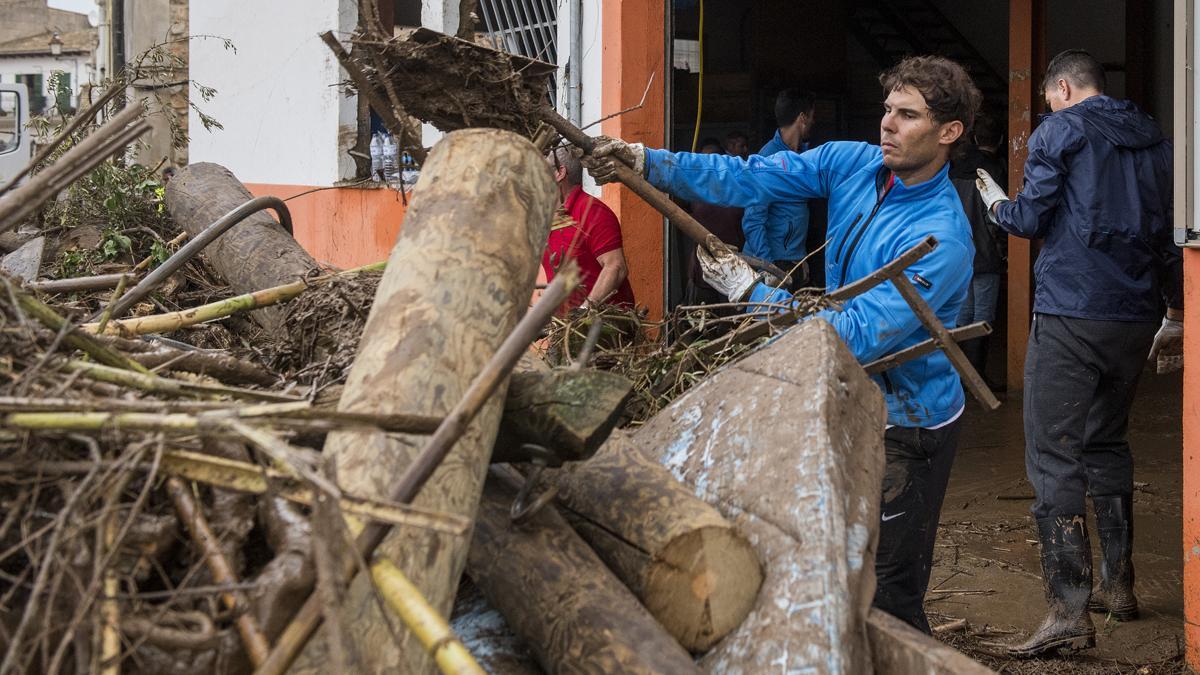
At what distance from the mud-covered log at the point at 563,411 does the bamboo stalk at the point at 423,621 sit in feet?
1.82

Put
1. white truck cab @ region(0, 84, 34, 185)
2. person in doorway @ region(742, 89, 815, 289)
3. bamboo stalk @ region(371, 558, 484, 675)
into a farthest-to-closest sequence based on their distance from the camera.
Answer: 1. white truck cab @ region(0, 84, 34, 185)
2. person in doorway @ region(742, 89, 815, 289)
3. bamboo stalk @ region(371, 558, 484, 675)

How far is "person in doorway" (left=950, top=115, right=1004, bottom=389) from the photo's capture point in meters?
7.32

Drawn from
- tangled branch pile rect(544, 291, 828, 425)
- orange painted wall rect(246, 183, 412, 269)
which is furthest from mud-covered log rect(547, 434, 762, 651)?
orange painted wall rect(246, 183, 412, 269)

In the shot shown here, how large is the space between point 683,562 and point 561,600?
0.23 metres

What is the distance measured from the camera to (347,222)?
30.2ft

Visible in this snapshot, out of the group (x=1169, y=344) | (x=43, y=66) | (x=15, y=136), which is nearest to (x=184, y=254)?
(x=1169, y=344)

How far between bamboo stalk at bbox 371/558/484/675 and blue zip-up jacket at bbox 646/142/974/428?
1.96 metres

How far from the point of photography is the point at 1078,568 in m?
4.52

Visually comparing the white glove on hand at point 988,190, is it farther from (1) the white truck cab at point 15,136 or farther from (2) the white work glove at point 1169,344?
(1) the white truck cab at point 15,136

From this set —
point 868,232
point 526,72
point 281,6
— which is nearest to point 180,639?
point 526,72

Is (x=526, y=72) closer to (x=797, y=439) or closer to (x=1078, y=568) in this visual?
(x=797, y=439)

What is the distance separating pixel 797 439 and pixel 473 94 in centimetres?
156

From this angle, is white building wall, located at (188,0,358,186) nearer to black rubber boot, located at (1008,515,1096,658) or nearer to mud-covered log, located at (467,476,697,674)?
black rubber boot, located at (1008,515,1096,658)

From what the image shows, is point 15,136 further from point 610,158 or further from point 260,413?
point 260,413
